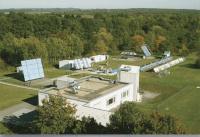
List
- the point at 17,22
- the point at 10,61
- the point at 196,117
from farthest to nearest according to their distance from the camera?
the point at 17,22 < the point at 10,61 < the point at 196,117

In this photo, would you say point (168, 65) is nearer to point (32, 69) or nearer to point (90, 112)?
point (32, 69)

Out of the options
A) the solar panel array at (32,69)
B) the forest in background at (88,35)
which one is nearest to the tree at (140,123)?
the solar panel array at (32,69)

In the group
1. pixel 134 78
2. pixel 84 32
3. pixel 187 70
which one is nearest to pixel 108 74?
pixel 134 78

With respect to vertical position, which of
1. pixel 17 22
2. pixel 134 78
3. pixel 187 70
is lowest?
pixel 187 70

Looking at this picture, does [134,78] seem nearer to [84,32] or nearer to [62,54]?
[62,54]

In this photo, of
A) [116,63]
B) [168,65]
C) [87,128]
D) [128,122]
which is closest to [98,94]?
[87,128]

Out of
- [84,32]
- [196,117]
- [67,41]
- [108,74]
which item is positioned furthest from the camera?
[84,32]

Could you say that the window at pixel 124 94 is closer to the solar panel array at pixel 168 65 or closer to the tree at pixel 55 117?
the tree at pixel 55 117
